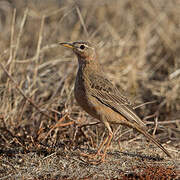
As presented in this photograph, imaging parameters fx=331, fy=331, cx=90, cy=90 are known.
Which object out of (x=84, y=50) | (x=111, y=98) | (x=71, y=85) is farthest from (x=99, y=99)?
(x=71, y=85)

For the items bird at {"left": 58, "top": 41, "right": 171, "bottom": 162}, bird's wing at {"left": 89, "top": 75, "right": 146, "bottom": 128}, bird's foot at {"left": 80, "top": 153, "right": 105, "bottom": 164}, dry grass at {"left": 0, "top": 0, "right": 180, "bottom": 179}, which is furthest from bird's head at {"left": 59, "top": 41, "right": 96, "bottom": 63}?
bird's foot at {"left": 80, "top": 153, "right": 105, "bottom": 164}

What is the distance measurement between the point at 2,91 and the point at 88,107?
1916 mm

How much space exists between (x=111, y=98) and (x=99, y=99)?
198 millimetres

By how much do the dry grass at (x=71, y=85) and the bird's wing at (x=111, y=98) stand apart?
19.1 inches

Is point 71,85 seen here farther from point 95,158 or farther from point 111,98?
point 95,158

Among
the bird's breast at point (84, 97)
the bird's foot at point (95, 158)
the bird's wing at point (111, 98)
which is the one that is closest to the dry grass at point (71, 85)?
the bird's foot at point (95, 158)

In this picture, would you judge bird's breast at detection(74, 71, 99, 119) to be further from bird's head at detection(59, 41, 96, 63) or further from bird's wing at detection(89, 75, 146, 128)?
bird's head at detection(59, 41, 96, 63)

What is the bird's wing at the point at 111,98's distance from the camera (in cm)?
466

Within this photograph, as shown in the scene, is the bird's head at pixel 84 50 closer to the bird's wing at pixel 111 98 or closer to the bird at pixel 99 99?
the bird at pixel 99 99

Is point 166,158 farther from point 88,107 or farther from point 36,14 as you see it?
point 36,14

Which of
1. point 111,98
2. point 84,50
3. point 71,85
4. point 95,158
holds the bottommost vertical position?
point 95,158

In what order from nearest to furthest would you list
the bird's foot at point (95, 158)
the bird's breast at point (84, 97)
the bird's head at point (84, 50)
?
Result: the bird's foot at point (95, 158), the bird's breast at point (84, 97), the bird's head at point (84, 50)

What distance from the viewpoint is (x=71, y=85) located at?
21.5 feet

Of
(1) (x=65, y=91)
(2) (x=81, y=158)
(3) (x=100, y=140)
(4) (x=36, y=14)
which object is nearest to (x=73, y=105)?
(1) (x=65, y=91)
